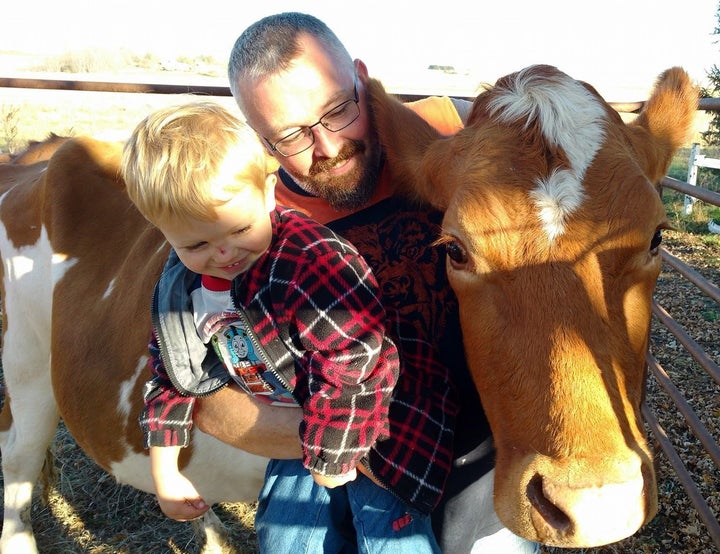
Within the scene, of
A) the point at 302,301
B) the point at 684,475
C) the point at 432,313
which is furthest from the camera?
the point at 684,475

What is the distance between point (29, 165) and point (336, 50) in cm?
267

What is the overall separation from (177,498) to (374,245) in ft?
3.49

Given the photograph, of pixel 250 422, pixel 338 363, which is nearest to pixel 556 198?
pixel 338 363

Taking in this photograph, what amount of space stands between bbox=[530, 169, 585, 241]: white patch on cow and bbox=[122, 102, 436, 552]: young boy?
48 centimetres

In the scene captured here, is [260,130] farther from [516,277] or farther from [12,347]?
[12,347]

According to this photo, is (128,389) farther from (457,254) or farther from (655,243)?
(655,243)

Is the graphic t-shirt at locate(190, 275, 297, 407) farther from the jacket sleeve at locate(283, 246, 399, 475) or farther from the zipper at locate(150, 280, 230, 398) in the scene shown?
the jacket sleeve at locate(283, 246, 399, 475)

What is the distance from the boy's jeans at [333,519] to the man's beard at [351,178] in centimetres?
91

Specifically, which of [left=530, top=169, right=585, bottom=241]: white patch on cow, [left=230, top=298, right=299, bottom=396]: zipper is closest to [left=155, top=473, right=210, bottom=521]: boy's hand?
[left=230, top=298, right=299, bottom=396]: zipper

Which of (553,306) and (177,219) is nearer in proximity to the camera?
(553,306)

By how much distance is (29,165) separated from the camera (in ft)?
12.5

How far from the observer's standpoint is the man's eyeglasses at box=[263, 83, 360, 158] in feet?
6.76

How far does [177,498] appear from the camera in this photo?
74.9 inches

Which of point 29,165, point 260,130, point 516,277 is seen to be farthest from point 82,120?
point 516,277
